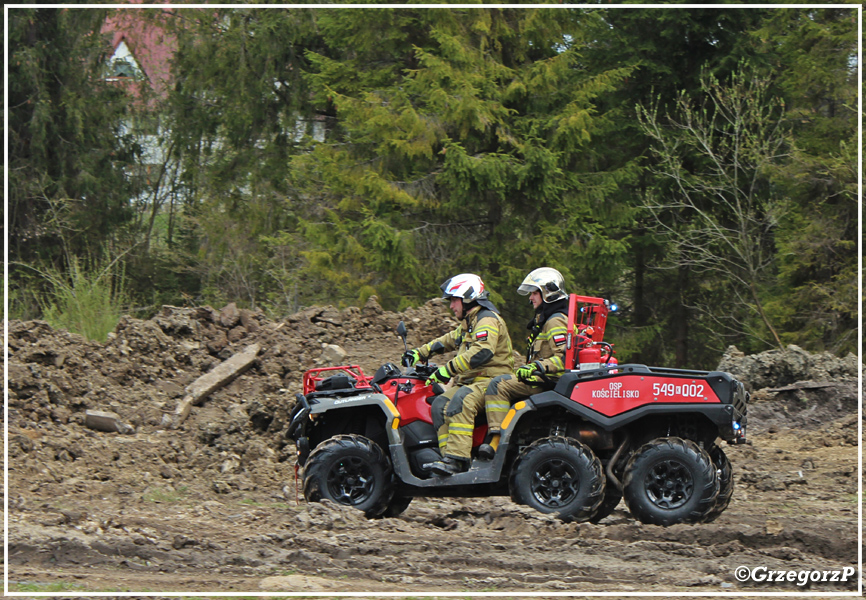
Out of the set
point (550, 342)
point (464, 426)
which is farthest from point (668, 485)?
point (464, 426)

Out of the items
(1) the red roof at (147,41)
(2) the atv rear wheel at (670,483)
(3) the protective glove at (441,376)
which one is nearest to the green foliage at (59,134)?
(1) the red roof at (147,41)

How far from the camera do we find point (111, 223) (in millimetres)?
25594

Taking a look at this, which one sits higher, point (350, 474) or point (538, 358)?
point (538, 358)

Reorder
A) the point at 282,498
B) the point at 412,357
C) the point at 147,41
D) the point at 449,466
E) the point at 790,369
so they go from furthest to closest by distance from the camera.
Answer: the point at 147,41 < the point at 790,369 < the point at 282,498 < the point at 412,357 < the point at 449,466

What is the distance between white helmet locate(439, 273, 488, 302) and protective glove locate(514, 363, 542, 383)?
2.53 feet

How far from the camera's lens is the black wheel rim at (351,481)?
25.7 feet

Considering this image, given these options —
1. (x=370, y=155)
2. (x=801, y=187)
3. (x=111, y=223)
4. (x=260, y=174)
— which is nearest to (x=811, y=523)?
(x=801, y=187)

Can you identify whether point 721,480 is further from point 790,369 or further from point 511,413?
point 790,369

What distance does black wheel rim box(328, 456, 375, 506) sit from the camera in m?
7.84

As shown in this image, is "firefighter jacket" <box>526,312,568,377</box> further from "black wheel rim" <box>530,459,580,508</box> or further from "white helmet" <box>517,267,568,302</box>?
"black wheel rim" <box>530,459,580,508</box>

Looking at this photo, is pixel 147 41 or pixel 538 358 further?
pixel 147 41

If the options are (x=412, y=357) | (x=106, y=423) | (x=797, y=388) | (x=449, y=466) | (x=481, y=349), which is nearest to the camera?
(x=449, y=466)

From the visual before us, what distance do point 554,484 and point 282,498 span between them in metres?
3.24

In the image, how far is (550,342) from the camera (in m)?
7.76
